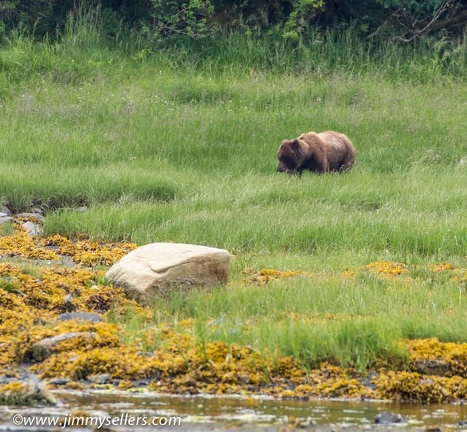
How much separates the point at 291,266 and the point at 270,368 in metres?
2.98

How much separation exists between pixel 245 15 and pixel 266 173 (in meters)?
7.06

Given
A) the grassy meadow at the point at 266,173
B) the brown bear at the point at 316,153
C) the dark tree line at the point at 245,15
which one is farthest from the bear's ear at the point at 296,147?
the dark tree line at the point at 245,15

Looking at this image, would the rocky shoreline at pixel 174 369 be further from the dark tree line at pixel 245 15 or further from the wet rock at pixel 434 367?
the dark tree line at pixel 245 15

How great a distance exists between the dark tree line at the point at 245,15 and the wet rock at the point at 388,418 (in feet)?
45.1

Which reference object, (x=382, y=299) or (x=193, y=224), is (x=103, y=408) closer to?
(x=382, y=299)

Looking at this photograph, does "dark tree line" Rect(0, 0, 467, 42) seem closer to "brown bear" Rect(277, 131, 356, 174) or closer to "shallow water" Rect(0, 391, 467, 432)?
"brown bear" Rect(277, 131, 356, 174)

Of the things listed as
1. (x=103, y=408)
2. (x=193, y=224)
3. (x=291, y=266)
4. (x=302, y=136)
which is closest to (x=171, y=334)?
(x=103, y=408)

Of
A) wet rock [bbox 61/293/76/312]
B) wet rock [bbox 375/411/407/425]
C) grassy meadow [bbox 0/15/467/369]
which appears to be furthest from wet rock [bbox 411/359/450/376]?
wet rock [bbox 61/293/76/312]

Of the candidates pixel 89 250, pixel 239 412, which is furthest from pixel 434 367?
pixel 89 250

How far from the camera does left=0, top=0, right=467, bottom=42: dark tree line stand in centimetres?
1859

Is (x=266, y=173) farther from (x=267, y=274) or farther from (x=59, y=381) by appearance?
(x=59, y=381)

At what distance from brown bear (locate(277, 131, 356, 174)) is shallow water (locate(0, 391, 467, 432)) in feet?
25.9

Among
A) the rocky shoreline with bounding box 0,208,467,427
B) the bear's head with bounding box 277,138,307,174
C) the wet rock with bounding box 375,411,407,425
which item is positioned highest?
the wet rock with bounding box 375,411,407,425

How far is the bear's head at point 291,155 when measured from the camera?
13.2 m
